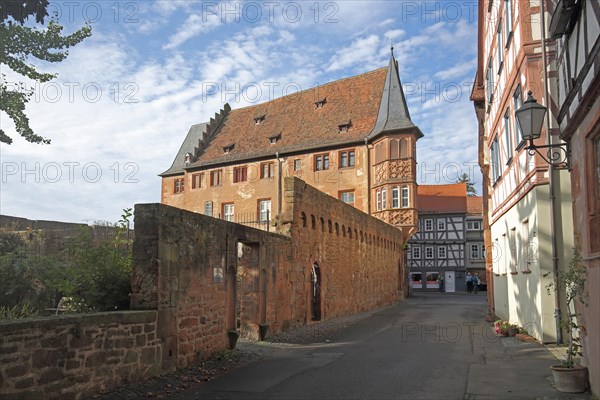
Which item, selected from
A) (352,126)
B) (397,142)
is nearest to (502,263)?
(397,142)

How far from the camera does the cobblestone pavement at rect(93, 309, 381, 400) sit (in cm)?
729

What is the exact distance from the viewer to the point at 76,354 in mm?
6535

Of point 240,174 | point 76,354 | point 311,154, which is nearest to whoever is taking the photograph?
point 76,354

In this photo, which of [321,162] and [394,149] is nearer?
[394,149]

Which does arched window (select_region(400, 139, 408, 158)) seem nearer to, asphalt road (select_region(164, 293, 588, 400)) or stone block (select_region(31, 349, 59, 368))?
asphalt road (select_region(164, 293, 588, 400))

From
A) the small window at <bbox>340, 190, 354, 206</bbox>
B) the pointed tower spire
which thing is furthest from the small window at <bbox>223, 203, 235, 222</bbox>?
the pointed tower spire

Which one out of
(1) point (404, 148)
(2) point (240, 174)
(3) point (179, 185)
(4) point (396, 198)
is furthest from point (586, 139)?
(3) point (179, 185)

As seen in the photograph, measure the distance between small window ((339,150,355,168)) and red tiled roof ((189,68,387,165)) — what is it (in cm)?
81

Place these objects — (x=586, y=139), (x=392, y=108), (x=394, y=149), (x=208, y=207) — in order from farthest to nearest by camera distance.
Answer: (x=208, y=207) < (x=392, y=108) < (x=394, y=149) < (x=586, y=139)

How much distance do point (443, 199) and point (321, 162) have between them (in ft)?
61.1

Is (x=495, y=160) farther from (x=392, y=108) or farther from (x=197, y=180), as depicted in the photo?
(x=197, y=180)

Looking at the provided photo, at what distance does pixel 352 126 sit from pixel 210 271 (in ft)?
94.2

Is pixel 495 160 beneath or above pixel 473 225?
beneath

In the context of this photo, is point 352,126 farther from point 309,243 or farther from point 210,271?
point 210,271
